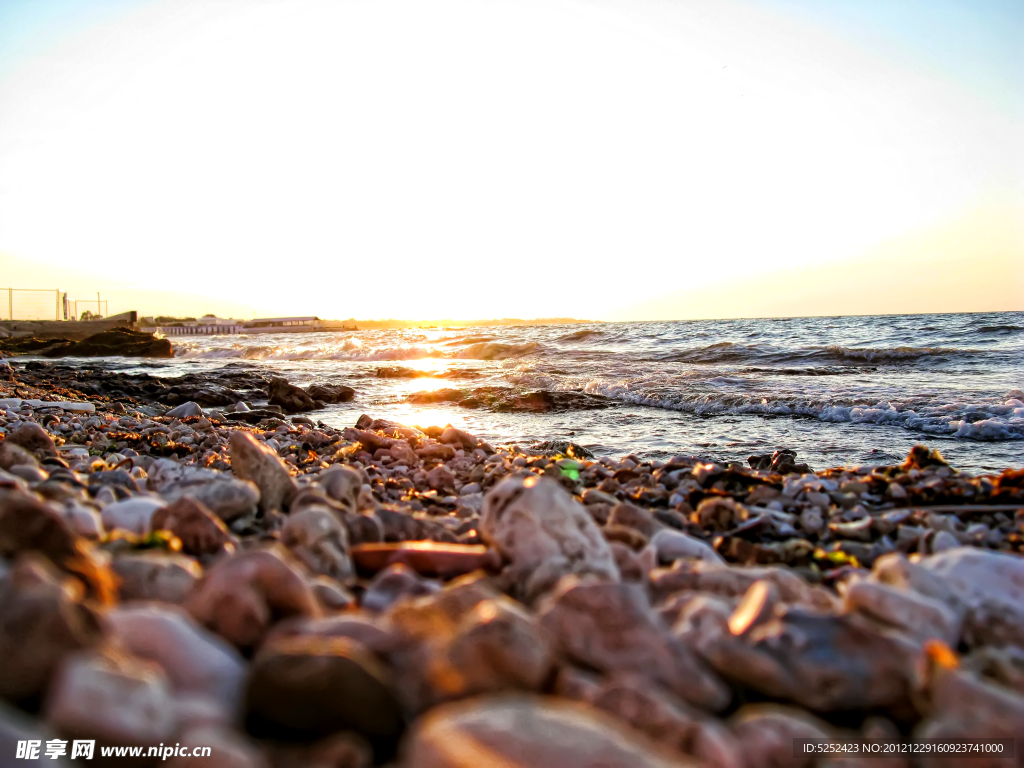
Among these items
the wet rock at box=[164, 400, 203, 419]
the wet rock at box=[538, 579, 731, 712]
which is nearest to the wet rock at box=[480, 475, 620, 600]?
the wet rock at box=[538, 579, 731, 712]

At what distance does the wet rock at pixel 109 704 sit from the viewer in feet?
2.63

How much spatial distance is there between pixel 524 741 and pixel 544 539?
2.65 ft

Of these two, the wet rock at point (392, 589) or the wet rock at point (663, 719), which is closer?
the wet rock at point (663, 719)

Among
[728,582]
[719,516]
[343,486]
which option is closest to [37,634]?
[728,582]

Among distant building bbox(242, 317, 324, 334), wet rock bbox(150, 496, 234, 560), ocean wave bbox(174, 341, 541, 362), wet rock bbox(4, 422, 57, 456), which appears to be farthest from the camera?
distant building bbox(242, 317, 324, 334)

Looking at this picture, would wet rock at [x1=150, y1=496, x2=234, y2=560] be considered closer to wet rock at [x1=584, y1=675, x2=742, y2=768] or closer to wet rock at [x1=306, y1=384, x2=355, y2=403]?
wet rock at [x1=584, y1=675, x2=742, y2=768]

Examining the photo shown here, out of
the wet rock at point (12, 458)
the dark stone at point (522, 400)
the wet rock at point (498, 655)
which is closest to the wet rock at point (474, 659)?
the wet rock at point (498, 655)

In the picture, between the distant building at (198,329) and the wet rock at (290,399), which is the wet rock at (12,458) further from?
the distant building at (198,329)

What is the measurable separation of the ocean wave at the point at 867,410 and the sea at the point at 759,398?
0.02 meters

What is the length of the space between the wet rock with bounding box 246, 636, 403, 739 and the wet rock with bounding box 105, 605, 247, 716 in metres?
0.06

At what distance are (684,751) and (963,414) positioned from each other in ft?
23.1

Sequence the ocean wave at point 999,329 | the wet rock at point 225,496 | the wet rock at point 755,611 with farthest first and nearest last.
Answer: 1. the ocean wave at point 999,329
2. the wet rock at point 225,496
3. the wet rock at point 755,611

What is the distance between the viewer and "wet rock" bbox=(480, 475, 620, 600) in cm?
149

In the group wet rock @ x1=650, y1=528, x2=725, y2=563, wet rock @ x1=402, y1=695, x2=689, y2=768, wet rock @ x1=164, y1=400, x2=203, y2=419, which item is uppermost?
wet rock @ x1=402, y1=695, x2=689, y2=768
